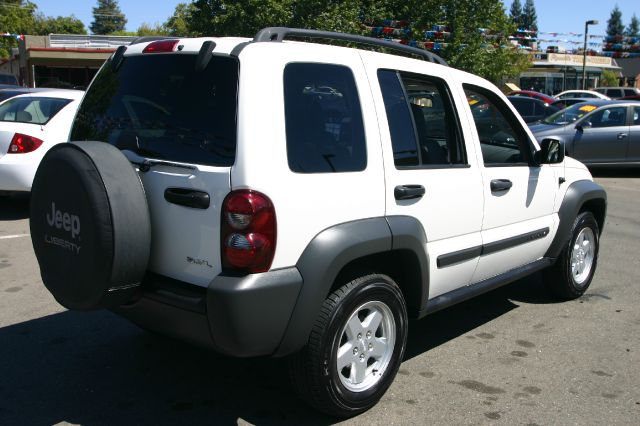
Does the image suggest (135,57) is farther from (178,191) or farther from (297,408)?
(297,408)

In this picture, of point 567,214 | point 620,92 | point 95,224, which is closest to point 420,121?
point 567,214

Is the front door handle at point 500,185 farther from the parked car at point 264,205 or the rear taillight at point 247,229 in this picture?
the rear taillight at point 247,229

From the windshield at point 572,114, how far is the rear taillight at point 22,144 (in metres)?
10.6

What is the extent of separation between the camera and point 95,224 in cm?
301

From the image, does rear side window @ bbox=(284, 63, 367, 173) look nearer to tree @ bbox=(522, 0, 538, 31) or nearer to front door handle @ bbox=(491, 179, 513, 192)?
front door handle @ bbox=(491, 179, 513, 192)

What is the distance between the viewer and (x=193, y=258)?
311 centimetres

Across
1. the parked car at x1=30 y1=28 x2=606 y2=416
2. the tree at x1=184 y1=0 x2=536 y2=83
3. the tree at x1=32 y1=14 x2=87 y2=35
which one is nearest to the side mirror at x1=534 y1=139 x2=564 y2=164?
the parked car at x1=30 y1=28 x2=606 y2=416

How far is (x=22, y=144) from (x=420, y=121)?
240 inches

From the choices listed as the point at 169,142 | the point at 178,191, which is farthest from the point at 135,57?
the point at 178,191

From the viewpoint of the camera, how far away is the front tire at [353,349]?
3.26m

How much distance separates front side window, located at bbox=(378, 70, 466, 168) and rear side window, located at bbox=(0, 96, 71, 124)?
6255mm

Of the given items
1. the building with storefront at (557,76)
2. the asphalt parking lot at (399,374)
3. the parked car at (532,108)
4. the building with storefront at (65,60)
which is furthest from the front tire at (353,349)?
the building with storefront at (557,76)

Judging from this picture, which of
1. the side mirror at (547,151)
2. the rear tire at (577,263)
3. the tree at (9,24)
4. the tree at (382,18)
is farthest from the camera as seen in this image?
the tree at (9,24)

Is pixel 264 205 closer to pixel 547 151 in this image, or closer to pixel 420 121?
pixel 420 121
